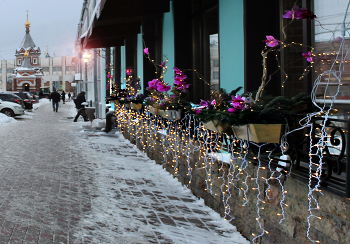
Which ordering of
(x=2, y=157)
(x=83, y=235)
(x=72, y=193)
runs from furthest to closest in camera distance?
(x=2, y=157) → (x=72, y=193) → (x=83, y=235)

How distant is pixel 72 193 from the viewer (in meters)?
5.37

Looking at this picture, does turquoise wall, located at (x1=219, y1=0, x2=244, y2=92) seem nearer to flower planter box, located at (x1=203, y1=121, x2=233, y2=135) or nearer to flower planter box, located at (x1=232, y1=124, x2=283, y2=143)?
flower planter box, located at (x1=203, y1=121, x2=233, y2=135)

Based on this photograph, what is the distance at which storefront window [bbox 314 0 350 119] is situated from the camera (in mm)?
3074

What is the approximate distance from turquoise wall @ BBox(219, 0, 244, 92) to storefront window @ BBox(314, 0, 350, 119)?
4.55 feet

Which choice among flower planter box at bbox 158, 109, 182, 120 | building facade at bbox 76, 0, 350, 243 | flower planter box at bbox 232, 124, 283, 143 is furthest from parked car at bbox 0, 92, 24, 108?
flower planter box at bbox 232, 124, 283, 143

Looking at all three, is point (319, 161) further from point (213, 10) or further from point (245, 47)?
point (213, 10)

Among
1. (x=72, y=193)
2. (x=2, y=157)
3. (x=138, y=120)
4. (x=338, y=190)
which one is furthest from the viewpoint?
(x=138, y=120)

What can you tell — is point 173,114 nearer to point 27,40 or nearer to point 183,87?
point 183,87

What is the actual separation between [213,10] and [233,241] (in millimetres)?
4027

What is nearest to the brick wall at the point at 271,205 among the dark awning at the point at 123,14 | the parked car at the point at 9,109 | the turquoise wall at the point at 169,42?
the turquoise wall at the point at 169,42

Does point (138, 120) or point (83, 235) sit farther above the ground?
point (138, 120)

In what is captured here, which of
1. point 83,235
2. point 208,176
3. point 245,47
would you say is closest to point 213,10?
point 245,47

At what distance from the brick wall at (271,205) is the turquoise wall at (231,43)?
3.28 ft

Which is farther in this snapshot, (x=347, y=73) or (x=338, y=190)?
(x=347, y=73)
